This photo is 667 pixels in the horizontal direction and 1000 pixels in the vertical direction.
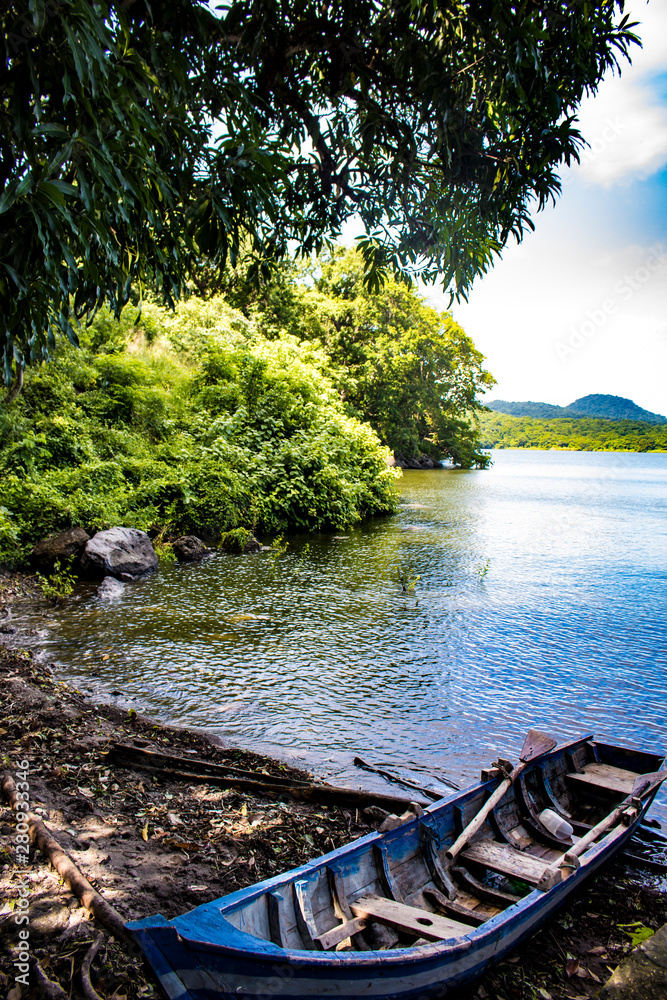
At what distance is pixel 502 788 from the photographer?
4.33 metres

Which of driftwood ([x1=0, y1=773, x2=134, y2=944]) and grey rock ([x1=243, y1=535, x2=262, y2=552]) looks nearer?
driftwood ([x1=0, y1=773, x2=134, y2=944])

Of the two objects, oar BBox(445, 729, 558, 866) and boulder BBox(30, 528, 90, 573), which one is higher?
boulder BBox(30, 528, 90, 573)

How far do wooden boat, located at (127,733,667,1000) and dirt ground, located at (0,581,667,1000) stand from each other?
0.30m

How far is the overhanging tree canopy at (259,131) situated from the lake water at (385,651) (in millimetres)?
4414

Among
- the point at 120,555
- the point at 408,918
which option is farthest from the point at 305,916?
the point at 120,555

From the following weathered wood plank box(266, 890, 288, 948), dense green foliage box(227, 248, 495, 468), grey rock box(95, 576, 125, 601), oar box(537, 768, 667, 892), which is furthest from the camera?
dense green foliage box(227, 248, 495, 468)

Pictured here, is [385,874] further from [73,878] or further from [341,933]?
[73,878]

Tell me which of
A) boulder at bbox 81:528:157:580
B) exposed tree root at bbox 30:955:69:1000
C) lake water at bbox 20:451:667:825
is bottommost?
lake water at bbox 20:451:667:825

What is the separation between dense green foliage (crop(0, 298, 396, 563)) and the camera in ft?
39.5

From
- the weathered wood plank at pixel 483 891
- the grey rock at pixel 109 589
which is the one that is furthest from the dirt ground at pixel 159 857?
the grey rock at pixel 109 589

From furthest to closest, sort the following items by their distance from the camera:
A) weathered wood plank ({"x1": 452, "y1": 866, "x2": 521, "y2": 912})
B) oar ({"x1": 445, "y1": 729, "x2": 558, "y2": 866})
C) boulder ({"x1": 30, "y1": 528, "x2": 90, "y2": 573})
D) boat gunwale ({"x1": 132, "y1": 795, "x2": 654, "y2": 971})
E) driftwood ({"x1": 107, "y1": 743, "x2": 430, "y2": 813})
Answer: boulder ({"x1": 30, "y1": 528, "x2": 90, "y2": 573})
driftwood ({"x1": 107, "y1": 743, "x2": 430, "y2": 813})
oar ({"x1": 445, "y1": 729, "x2": 558, "y2": 866})
weathered wood plank ({"x1": 452, "y1": 866, "x2": 521, "y2": 912})
boat gunwale ({"x1": 132, "y1": 795, "x2": 654, "y2": 971})

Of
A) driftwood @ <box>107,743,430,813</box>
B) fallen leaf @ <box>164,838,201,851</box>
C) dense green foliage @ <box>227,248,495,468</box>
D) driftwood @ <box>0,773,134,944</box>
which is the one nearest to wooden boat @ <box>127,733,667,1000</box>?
driftwood @ <box>0,773,134,944</box>

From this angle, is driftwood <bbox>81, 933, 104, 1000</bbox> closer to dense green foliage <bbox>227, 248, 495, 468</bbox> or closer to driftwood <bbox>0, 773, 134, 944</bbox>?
driftwood <bbox>0, 773, 134, 944</bbox>

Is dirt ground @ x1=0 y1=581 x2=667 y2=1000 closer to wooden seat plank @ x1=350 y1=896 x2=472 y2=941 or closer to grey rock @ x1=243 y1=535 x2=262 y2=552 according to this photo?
wooden seat plank @ x1=350 y1=896 x2=472 y2=941
